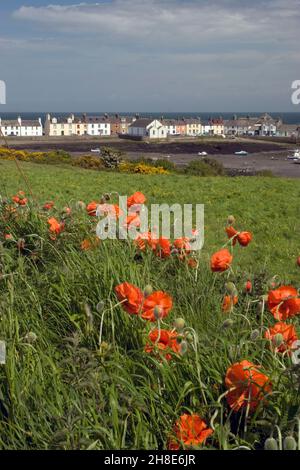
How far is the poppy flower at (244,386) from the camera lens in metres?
2.36

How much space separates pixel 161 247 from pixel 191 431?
203cm

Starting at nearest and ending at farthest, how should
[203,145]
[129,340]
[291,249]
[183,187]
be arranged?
1. [129,340]
2. [291,249]
3. [183,187]
4. [203,145]

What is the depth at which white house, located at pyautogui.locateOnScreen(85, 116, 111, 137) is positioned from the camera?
430ft

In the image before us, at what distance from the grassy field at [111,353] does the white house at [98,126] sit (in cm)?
12787

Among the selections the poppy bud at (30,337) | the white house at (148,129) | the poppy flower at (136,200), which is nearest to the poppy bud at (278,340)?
the poppy bud at (30,337)

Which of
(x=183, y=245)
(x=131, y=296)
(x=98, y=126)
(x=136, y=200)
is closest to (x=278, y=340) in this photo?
(x=131, y=296)

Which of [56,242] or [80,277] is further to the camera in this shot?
[56,242]

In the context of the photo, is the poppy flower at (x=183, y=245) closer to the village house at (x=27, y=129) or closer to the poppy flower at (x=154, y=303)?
the poppy flower at (x=154, y=303)

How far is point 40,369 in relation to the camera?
8.73 feet

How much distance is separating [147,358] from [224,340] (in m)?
0.33

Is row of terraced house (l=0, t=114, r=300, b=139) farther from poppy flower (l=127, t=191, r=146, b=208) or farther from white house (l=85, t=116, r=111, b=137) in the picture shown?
poppy flower (l=127, t=191, r=146, b=208)

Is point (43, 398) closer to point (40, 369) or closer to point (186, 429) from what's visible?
point (40, 369)

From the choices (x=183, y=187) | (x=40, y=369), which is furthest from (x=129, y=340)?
(x=183, y=187)

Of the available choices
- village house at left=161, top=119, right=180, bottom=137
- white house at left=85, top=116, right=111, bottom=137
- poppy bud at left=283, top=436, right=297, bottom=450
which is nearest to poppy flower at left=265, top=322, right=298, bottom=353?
poppy bud at left=283, top=436, right=297, bottom=450
